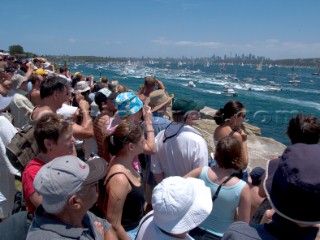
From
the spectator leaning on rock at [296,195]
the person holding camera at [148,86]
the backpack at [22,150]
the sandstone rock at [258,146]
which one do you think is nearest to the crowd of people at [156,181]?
the spectator leaning on rock at [296,195]

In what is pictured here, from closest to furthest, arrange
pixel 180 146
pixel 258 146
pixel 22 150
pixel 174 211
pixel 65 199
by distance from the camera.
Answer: pixel 65 199
pixel 174 211
pixel 22 150
pixel 180 146
pixel 258 146

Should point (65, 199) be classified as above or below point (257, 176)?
above

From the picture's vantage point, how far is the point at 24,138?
109 inches

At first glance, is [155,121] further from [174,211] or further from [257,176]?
[174,211]

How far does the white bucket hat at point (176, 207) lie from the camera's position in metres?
1.85

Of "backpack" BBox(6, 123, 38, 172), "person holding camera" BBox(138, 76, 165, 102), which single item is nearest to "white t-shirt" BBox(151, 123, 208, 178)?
"backpack" BBox(6, 123, 38, 172)

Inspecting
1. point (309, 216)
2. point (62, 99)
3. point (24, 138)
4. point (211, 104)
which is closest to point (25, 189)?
point (24, 138)

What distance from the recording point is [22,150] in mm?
2730

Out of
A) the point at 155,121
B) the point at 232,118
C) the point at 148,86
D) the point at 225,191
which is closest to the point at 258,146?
the point at 148,86

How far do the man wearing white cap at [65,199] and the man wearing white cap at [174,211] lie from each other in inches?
14.4

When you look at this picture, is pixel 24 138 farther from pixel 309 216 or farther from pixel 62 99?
pixel 309 216

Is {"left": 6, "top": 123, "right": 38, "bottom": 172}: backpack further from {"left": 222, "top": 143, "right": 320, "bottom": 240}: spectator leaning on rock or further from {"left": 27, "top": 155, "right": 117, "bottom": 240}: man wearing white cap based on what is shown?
{"left": 222, "top": 143, "right": 320, "bottom": 240}: spectator leaning on rock

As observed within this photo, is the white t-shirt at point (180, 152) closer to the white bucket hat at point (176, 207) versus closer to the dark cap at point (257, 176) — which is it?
the dark cap at point (257, 176)

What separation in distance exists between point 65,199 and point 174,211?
0.67 meters
